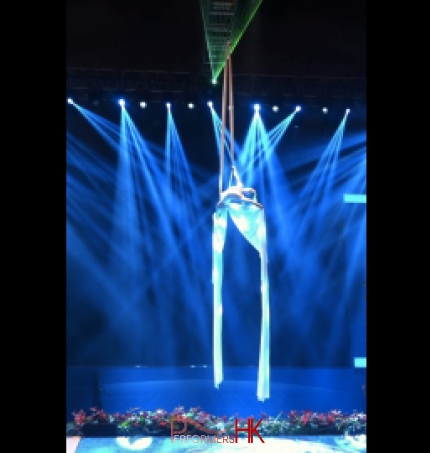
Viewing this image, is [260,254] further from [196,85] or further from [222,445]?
[196,85]

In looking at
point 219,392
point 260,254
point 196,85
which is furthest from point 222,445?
point 196,85

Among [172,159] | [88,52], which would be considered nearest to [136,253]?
[172,159]

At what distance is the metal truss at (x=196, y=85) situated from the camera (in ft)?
18.2

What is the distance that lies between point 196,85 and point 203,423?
3.52 metres

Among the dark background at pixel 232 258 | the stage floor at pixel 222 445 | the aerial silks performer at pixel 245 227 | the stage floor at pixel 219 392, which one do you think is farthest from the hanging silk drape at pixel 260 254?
the dark background at pixel 232 258

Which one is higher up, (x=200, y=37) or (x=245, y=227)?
(x=200, y=37)

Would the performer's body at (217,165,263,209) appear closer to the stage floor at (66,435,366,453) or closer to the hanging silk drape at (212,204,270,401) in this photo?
the hanging silk drape at (212,204,270,401)

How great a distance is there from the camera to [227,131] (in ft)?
20.4

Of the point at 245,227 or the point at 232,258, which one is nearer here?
the point at 245,227

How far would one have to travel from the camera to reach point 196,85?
5723 millimetres

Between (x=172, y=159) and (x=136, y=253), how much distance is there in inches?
45.6
